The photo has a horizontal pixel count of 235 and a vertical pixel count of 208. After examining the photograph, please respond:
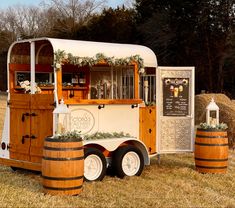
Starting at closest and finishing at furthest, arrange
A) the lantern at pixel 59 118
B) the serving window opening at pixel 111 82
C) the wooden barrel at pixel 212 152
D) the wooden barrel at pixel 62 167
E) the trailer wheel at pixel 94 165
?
1. the wooden barrel at pixel 62 167
2. the lantern at pixel 59 118
3. the trailer wheel at pixel 94 165
4. the wooden barrel at pixel 212 152
5. the serving window opening at pixel 111 82

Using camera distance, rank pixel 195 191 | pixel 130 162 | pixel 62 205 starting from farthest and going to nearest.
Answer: pixel 130 162 → pixel 195 191 → pixel 62 205

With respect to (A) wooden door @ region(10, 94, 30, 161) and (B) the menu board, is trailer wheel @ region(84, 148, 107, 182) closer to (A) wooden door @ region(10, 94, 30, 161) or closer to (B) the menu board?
(A) wooden door @ region(10, 94, 30, 161)

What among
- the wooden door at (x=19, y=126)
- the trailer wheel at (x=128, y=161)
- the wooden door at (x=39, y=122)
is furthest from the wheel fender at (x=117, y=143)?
the wooden door at (x=19, y=126)

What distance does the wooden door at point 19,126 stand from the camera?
9.34 meters

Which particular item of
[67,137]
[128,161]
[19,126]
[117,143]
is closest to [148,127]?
[128,161]

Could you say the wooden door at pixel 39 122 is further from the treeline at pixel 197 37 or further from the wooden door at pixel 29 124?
the treeline at pixel 197 37

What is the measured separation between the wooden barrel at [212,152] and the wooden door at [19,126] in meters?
3.20

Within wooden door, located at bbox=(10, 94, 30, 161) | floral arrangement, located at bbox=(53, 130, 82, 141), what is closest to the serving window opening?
wooden door, located at bbox=(10, 94, 30, 161)

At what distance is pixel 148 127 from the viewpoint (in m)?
10.3

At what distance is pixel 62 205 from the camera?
22.8ft

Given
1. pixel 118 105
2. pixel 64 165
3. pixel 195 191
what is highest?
pixel 118 105

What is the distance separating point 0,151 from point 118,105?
2403 millimetres

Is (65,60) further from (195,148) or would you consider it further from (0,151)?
(195,148)

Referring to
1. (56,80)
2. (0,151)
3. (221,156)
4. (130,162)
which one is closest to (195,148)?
(221,156)
